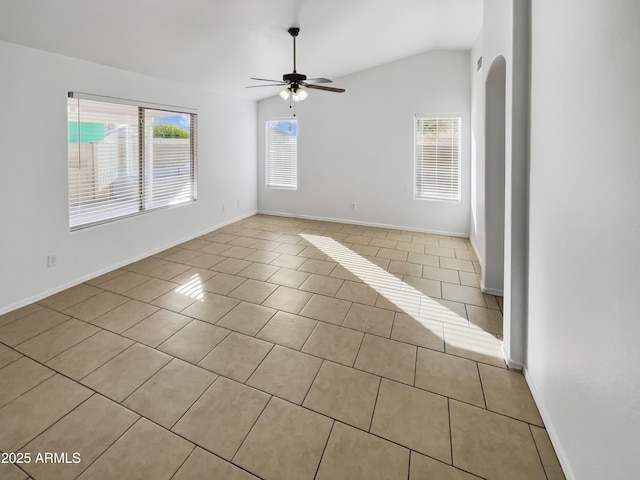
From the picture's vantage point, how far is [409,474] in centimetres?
155

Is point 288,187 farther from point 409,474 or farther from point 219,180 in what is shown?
point 409,474

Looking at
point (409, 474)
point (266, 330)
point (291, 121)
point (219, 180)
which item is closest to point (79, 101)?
point (219, 180)

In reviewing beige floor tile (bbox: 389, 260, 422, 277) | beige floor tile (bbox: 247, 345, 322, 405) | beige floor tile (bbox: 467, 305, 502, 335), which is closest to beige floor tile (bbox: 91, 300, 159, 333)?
beige floor tile (bbox: 247, 345, 322, 405)

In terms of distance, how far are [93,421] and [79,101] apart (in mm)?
3265

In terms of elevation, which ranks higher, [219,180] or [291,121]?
[291,121]

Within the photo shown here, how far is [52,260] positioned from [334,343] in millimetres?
2994

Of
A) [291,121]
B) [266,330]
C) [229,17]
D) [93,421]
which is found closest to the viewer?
[93,421]

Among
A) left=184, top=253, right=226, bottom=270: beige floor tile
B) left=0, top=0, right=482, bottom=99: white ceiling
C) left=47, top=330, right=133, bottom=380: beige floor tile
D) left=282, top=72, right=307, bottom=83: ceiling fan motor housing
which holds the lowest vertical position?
left=47, top=330, right=133, bottom=380: beige floor tile

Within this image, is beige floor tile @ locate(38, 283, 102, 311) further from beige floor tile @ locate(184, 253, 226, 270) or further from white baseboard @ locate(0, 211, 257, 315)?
beige floor tile @ locate(184, 253, 226, 270)

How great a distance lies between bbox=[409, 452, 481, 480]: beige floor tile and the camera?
60.4 inches

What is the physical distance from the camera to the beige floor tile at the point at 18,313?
116 inches

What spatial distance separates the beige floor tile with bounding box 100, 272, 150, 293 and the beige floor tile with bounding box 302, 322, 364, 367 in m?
2.20

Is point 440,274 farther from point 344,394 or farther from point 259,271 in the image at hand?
point 344,394

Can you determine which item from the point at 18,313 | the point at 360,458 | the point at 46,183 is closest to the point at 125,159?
the point at 46,183
